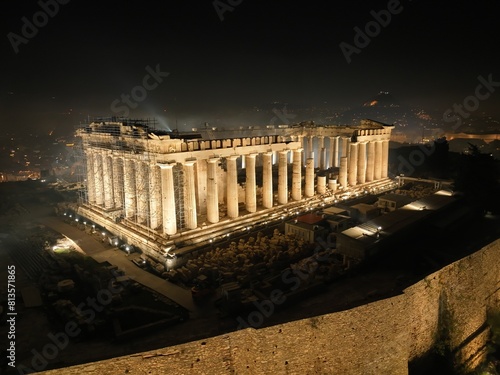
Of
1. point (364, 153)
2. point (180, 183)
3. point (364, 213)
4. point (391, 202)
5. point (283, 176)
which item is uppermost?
point (364, 153)

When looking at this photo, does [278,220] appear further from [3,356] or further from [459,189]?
[3,356]

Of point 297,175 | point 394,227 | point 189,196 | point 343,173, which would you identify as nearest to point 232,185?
point 189,196

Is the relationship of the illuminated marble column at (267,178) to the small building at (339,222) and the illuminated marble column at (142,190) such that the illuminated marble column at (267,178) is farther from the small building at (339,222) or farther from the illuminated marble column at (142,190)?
the illuminated marble column at (142,190)

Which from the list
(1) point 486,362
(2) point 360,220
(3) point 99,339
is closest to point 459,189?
(2) point 360,220

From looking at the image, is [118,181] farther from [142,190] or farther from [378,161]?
[378,161]

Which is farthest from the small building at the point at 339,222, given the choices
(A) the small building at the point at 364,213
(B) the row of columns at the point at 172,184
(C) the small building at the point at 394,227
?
(B) the row of columns at the point at 172,184

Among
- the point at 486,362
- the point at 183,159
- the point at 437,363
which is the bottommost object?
the point at 486,362

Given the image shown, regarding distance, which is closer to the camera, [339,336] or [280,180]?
[339,336]
